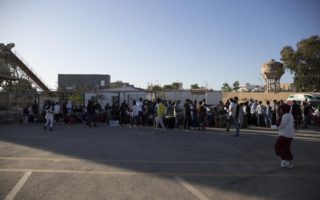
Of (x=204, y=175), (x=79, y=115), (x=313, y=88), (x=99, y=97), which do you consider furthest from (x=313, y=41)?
(x=204, y=175)

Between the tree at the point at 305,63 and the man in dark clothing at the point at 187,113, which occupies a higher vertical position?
the tree at the point at 305,63

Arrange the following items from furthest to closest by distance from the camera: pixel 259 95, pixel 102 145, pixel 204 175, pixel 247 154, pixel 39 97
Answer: pixel 259 95 → pixel 39 97 → pixel 102 145 → pixel 247 154 → pixel 204 175

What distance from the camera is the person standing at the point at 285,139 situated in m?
10.6

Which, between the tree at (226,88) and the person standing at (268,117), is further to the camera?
the tree at (226,88)

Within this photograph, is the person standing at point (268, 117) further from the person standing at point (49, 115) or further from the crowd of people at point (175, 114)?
the person standing at point (49, 115)

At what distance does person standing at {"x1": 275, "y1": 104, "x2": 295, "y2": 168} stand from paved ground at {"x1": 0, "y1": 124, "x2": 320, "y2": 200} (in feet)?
1.10

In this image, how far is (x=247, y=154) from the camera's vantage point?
41.7 feet

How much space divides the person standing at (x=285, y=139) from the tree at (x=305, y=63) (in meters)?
52.7

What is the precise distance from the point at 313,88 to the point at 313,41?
7561mm

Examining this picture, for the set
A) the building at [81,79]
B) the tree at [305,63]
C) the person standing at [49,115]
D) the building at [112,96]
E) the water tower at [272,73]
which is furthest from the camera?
the building at [81,79]

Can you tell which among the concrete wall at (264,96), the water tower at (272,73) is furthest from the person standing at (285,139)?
the water tower at (272,73)

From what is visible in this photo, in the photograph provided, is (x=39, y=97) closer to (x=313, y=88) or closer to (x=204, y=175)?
(x=204, y=175)

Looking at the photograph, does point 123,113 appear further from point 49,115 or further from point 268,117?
point 268,117

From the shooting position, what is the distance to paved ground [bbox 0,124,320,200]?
24.9ft
